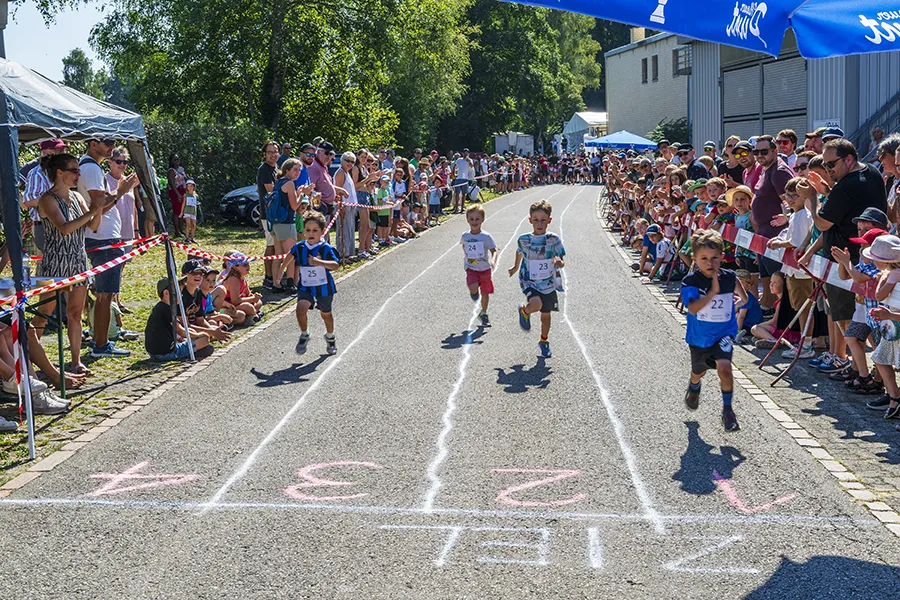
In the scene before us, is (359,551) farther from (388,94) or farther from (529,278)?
(388,94)

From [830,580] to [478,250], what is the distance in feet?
27.9

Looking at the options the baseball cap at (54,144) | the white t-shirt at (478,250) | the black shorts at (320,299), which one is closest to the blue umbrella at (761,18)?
the baseball cap at (54,144)

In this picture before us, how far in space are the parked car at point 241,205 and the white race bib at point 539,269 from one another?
64.8ft

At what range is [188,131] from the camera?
104 ft

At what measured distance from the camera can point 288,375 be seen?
11.0 m

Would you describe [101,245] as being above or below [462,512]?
above

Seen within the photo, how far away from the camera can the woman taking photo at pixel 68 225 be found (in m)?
10.1

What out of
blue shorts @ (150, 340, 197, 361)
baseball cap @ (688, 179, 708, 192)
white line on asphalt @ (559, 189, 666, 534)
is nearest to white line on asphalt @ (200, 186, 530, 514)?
blue shorts @ (150, 340, 197, 361)

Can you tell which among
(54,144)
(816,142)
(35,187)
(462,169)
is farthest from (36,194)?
(462,169)

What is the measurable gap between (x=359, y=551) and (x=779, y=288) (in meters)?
7.46

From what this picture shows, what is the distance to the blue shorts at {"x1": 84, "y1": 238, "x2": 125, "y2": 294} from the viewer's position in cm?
1149

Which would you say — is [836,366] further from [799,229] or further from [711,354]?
[711,354]

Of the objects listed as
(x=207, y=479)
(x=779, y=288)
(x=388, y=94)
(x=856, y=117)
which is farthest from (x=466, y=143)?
(x=207, y=479)

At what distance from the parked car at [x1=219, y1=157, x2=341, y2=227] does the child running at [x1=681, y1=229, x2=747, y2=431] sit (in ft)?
75.7
